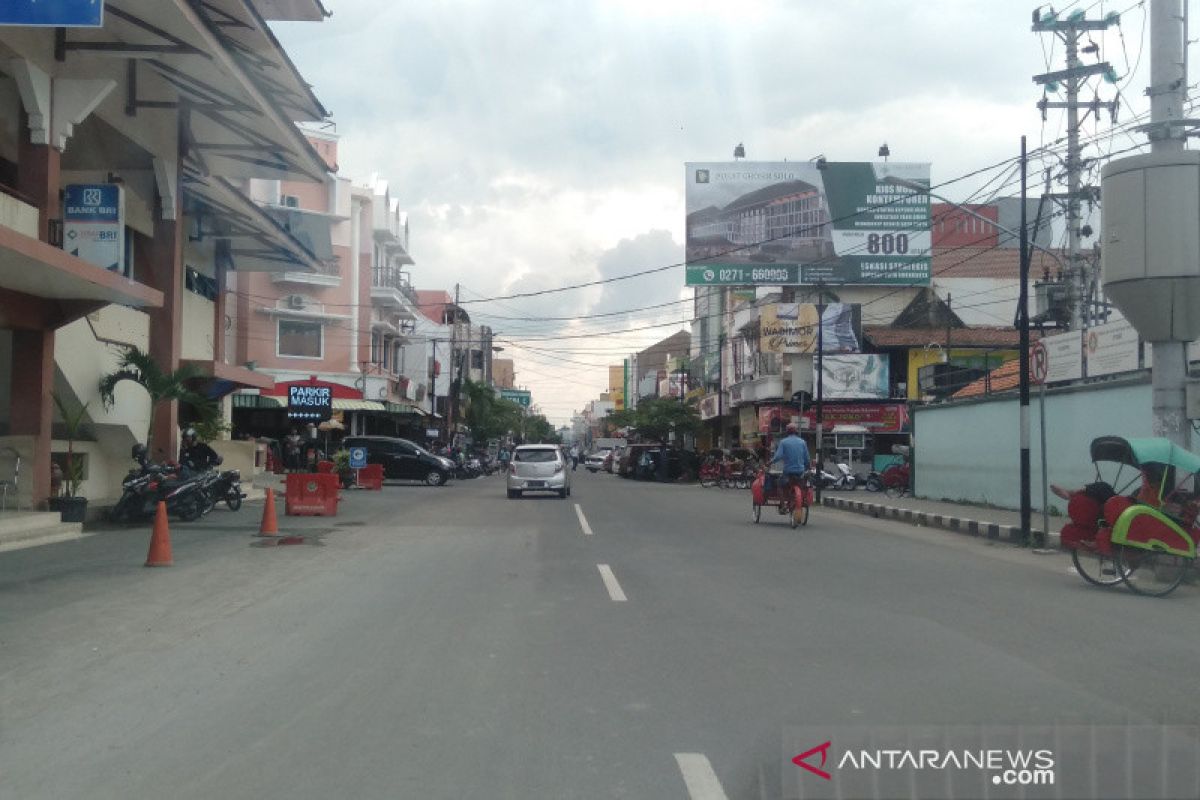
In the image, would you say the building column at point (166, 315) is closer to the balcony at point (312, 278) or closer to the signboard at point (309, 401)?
the signboard at point (309, 401)

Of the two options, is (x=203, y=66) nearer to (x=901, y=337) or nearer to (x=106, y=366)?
(x=106, y=366)

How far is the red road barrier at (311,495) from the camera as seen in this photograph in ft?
70.3

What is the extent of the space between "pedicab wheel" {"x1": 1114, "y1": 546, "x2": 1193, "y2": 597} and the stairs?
13633 millimetres

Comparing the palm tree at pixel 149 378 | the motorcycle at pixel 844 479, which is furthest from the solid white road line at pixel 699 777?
the motorcycle at pixel 844 479

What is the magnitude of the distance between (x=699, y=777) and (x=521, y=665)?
258cm

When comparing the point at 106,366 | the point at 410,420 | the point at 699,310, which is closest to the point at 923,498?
the point at 106,366

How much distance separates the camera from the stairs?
15.1 m

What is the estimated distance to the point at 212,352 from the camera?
98.8 ft

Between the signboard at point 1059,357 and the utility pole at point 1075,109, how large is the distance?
148cm

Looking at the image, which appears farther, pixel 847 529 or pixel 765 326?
pixel 765 326

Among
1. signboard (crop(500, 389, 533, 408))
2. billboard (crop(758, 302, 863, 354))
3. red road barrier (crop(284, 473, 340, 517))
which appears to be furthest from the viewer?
signboard (crop(500, 389, 533, 408))

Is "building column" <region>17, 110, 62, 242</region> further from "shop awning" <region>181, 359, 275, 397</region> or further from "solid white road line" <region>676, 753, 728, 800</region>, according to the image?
"solid white road line" <region>676, 753, 728, 800</region>

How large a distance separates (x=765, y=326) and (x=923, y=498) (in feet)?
63.9

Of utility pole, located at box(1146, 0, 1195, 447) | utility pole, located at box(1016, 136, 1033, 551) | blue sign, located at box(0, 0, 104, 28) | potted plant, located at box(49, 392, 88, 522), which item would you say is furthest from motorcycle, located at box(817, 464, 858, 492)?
blue sign, located at box(0, 0, 104, 28)
